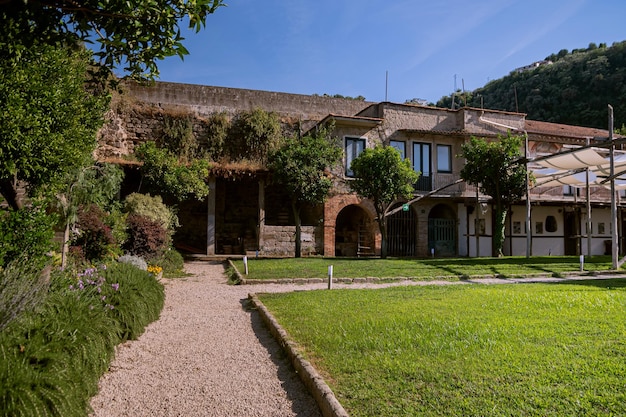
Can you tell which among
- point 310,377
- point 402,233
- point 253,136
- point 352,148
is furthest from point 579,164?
point 310,377

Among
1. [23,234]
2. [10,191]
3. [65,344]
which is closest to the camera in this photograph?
[65,344]

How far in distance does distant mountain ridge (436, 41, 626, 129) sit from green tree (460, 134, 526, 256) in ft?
59.5

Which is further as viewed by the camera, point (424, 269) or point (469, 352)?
point (424, 269)

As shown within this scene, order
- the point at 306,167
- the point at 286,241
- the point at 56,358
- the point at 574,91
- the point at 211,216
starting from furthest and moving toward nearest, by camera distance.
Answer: the point at 574,91
the point at 286,241
the point at 211,216
the point at 306,167
the point at 56,358

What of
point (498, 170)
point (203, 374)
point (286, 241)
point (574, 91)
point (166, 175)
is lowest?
point (203, 374)

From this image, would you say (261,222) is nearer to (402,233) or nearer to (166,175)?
(166,175)

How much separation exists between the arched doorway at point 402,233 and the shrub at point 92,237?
1440cm

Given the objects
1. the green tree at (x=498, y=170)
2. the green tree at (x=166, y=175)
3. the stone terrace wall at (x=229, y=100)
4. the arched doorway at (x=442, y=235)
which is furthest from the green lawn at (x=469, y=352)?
the stone terrace wall at (x=229, y=100)

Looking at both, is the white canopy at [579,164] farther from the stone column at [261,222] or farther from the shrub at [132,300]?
the shrub at [132,300]

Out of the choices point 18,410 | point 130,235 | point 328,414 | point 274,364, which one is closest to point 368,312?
point 274,364

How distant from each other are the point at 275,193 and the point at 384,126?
21.1 feet

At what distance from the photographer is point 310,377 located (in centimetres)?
429

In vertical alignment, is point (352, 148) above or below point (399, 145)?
below

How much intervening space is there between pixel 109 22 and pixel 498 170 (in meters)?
17.5
